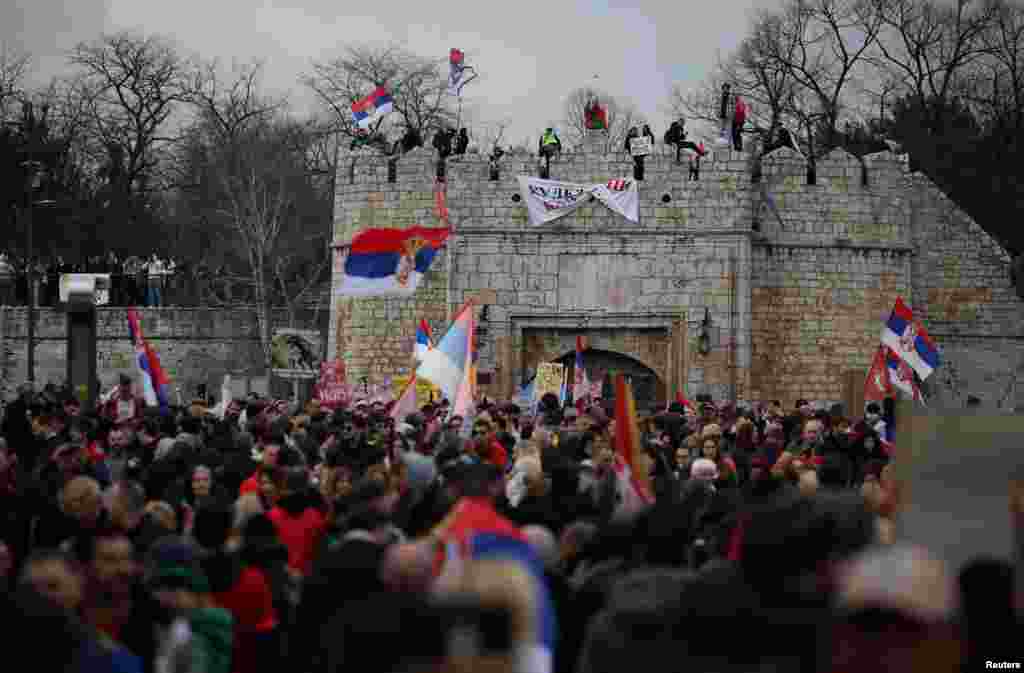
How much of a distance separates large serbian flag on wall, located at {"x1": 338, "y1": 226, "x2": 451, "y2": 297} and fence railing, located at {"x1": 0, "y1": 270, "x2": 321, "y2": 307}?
11155 mm

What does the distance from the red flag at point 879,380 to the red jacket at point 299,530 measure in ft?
48.2

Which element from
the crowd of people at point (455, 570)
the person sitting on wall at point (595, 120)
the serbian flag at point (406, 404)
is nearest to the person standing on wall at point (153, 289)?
the person sitting on wall at point (595, 120)

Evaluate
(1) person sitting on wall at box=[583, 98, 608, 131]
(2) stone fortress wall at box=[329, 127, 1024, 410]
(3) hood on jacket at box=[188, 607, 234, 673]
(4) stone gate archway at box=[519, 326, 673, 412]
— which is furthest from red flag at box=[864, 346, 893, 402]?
(3) hood on jacket at box=[188, 607, 234, 673]

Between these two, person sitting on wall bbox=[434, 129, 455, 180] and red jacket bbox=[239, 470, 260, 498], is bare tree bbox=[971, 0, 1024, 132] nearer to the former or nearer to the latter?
person sitting on wall bbox=[434, 129, 455, 180]

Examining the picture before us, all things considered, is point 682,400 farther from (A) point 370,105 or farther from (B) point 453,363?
(B) point 453,363

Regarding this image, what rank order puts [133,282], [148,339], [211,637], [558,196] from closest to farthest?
[211,637], [558,196], [148,339], [133,282]

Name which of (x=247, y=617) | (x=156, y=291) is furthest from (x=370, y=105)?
(x=247, y=617)

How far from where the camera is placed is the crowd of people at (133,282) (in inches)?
1539

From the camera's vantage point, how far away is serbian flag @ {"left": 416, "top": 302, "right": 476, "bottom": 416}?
1967 cm

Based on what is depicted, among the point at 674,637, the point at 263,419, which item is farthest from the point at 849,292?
the point at 674,637

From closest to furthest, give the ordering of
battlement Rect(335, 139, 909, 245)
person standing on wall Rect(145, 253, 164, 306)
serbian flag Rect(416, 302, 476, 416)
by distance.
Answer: serbian flag Rect(416, 302, 476, 416) → battlement Rect(335, 139, 909, 245) → person standing on wall Rect(145, 253, 164, 306)

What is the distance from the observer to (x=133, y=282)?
39.1m

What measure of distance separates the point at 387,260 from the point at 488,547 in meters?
18.3

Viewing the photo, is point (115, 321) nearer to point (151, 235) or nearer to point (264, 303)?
point (264, 303)
